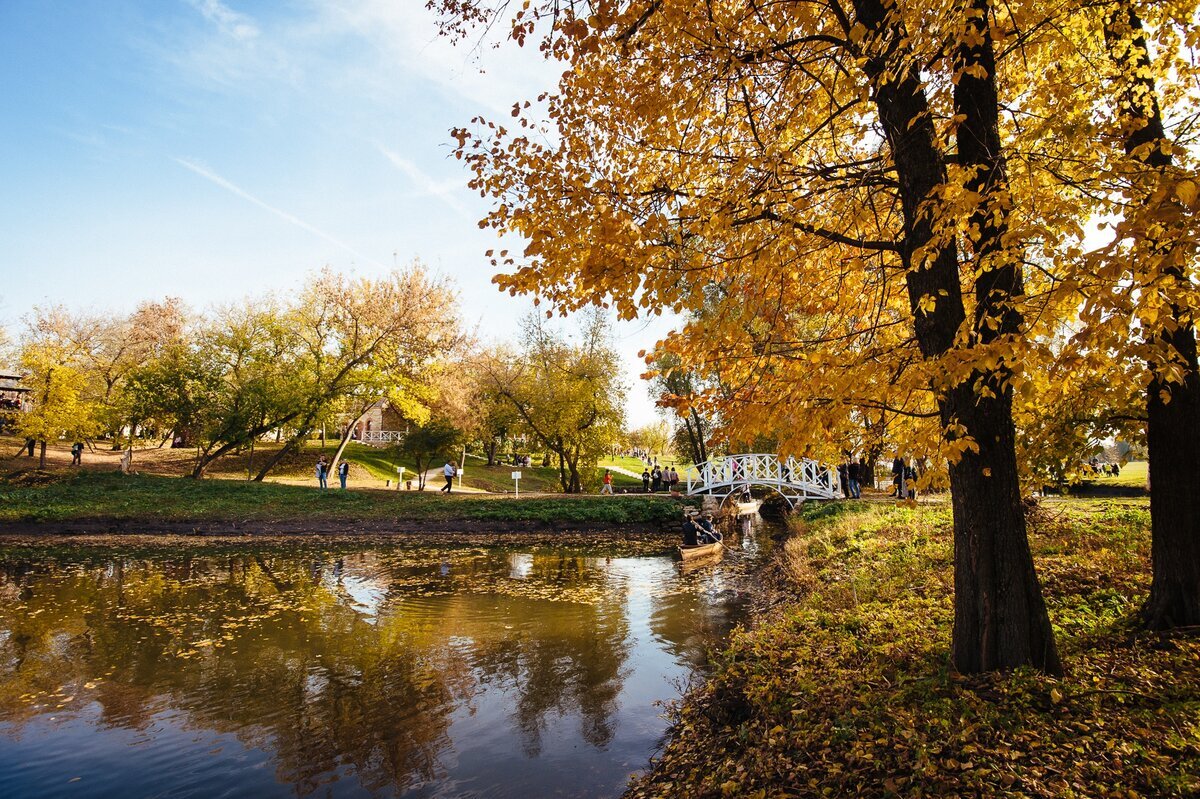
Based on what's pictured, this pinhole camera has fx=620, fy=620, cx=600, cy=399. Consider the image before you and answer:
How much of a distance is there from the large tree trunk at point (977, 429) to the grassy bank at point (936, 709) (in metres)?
0.32

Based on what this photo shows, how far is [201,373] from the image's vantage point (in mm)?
31688

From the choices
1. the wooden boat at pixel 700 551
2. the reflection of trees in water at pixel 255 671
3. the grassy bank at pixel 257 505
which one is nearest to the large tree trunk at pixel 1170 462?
the reflection of trees in water at pixel 255 671

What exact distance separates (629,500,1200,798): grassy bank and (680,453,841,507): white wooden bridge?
19.5 meters

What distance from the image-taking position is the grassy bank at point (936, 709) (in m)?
3.87

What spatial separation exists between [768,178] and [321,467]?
32145mm

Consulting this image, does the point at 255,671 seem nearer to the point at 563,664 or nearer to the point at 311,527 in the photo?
the point at 563,664

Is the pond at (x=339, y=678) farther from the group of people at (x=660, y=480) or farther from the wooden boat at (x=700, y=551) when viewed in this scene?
the group of people at (x=660, y=480)

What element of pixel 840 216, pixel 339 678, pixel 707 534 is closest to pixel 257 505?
pixel 707 534

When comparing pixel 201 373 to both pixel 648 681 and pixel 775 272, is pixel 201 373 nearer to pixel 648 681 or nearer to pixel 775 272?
pixel 648 681

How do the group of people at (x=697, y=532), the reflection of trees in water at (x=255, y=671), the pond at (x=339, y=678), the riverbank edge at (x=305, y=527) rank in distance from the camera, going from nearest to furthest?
the pond at (x=339, y=678), the reflection of trees in water at (x=255, y=671), the group of people at (x=697, y=532), the riverbank edge at (x=305, y=527)

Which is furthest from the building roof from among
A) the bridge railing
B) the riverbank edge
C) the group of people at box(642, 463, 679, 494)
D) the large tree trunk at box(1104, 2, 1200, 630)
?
the large tree trunk at box(1104, 2, 1200, 630)

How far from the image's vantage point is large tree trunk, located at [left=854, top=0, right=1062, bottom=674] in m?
4.94

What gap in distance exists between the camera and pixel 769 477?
29.4 m

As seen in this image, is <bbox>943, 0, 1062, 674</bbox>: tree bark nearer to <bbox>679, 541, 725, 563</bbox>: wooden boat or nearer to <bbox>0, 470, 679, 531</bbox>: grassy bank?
<bbox>679, 541, 725, 563</bbox>: wooden boat
